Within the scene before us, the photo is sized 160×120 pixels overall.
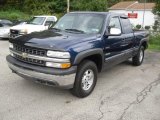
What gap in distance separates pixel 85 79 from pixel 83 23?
1535 millimetres

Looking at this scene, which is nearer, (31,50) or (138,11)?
(31,50)

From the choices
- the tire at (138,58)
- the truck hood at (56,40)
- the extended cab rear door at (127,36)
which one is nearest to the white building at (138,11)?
the tire at (138,58)

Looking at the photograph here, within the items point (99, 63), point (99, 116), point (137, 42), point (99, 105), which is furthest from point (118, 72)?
point (99, 116)

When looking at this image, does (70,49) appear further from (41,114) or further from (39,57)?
(41,114)

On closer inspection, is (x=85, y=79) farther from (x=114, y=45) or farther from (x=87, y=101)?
(x=114, y=45)

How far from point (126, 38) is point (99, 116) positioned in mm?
3042

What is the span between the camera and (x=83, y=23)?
6117 mm

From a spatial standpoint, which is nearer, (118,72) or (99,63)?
(99,63)

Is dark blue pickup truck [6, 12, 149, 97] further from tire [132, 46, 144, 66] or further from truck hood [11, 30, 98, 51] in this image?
tire [132, 46, 144, 66]

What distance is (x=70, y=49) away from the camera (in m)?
4.75

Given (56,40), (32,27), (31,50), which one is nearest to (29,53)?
(31,50)

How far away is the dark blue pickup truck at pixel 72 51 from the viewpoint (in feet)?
15.5

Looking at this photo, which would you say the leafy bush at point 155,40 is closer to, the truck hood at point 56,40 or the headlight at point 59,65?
the truck hood at point 56,40

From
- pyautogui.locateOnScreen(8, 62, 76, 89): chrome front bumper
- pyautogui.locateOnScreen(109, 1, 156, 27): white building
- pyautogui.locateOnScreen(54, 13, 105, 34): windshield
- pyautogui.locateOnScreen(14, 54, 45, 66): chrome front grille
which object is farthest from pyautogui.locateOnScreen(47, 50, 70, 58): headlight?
pyautogui.locateOnScreen(109, 1, 156, 27): white building
